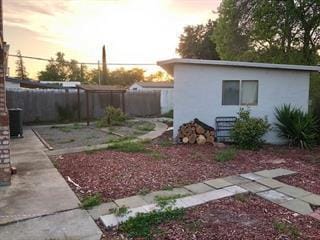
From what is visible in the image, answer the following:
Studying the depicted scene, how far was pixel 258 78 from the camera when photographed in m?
10.1

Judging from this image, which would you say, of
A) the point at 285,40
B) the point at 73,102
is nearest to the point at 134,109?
the point at 73,102

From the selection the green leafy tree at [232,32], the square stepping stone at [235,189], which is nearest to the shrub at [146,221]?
the square stepping stone at [235,189]

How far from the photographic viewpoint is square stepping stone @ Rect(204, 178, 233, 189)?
5409mm

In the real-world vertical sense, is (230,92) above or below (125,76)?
below

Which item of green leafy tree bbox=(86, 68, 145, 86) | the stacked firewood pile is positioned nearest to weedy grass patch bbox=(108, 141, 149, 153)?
the stacked firewood pile

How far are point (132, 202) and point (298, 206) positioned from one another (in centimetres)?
242

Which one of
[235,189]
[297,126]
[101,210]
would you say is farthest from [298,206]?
[297,126]

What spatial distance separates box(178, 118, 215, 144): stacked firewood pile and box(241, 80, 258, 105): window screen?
160cm

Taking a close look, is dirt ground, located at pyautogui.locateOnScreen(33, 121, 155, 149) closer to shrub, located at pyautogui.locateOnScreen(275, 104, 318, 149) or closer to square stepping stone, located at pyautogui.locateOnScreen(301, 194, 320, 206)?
shrub, located at pyautogui.locateOnScreen(275, 104, 318, 149)

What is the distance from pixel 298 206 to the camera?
456cm

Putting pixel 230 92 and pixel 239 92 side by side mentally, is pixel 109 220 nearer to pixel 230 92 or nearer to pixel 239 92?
pixel 230 92

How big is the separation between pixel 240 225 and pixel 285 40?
546 inches

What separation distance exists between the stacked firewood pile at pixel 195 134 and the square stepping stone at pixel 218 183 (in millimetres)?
3828

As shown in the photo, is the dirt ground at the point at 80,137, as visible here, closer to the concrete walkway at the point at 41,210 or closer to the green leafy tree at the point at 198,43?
the concrete walkway at the point at 41,210
